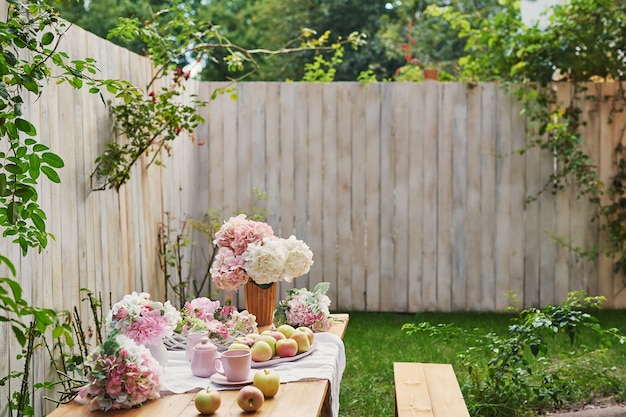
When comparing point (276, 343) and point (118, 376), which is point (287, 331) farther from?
point (118, 376)

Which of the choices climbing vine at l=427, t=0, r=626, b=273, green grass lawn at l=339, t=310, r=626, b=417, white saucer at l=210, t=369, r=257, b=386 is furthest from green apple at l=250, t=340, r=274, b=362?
climbing vine at l=427, t=0, r=626, b=273

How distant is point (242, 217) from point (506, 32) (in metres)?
3.80

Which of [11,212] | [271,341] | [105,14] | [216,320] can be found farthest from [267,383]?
[105,14]

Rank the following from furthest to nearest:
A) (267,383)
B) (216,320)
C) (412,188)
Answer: (412,188) < (216,320) < (267,383)

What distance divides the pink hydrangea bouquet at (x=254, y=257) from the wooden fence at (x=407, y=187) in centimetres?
316

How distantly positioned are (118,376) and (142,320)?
0.99 ft

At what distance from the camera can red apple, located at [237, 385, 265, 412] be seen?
2238 mm

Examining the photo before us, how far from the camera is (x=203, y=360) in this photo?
8.37 ft

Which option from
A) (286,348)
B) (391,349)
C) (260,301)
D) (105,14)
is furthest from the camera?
(105,14)

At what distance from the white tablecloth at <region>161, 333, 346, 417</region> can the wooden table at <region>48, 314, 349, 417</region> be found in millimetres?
58

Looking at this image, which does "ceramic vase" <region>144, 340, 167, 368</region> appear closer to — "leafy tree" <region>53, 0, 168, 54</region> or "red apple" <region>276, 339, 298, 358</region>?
"red apple" <region>276, 339, 298, 358</region>

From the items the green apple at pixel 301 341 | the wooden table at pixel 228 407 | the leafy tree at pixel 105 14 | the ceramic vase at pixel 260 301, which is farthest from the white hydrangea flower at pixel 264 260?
the leafy tree at pixel 105 14

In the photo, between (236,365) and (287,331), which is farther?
(287,331)

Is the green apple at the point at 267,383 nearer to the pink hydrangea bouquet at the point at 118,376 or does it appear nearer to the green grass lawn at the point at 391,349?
the pink hydrangea bouquet at the point at 118,376
